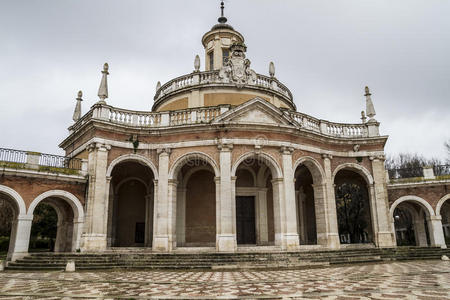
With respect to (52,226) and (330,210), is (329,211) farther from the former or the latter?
(52,226)

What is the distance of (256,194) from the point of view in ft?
64.3

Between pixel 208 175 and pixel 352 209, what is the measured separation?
21.0 metres

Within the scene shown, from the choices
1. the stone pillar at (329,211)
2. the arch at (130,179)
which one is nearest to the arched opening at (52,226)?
the arch at (130,179)

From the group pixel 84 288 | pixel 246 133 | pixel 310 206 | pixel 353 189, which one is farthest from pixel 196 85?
pixel 353 189

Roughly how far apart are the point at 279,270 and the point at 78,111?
16035 millimetres

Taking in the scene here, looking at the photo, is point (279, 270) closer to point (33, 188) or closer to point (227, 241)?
point (227, 241)

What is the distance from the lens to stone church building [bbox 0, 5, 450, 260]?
15.9 metres

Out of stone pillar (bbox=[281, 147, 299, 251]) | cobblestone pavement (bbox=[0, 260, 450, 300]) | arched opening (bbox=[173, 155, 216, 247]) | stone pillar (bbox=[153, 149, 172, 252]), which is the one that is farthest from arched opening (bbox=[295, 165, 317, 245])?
cobblestone pavement (bbox=[0, 260, 450, 300])

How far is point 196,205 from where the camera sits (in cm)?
1903

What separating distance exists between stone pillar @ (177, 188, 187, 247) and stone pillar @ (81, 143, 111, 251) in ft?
13.6

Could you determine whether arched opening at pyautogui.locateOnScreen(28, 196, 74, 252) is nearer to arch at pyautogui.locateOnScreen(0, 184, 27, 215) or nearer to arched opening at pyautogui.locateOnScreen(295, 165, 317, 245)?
arch at pyautogui.locateOnScreen(0, 184, 27, 215)

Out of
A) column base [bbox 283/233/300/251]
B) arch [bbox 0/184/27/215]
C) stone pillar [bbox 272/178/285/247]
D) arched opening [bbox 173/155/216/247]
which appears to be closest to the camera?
arch [bbox 0/184/27/215]

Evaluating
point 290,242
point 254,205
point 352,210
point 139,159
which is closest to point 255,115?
point 254,205

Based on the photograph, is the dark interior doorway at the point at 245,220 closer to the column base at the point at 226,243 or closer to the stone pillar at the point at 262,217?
the stone pillar at the point at 262,217
